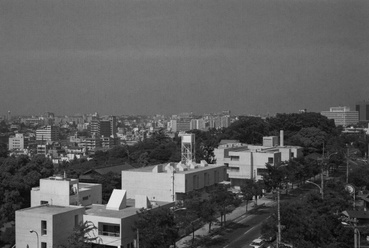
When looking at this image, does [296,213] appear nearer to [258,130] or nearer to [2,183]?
[2,183]

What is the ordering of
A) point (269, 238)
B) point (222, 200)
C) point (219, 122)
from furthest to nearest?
point (219, 122) → point (222, 200) → point (269, 238)

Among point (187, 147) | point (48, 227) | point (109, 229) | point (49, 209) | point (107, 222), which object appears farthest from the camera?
point (187, 147)

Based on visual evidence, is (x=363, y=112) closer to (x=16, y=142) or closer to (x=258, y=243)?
(x=16, y=142)

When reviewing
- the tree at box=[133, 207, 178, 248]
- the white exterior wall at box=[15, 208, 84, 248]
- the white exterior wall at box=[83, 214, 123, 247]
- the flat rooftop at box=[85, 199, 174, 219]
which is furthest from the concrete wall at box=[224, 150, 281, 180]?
the white exterior wall at box=[15, 208, 84, 248]

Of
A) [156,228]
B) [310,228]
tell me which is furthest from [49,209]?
[310,228]

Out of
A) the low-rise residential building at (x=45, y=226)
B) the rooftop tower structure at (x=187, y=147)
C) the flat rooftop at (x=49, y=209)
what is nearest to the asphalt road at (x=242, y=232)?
the rooftop tower structure at (x=187, y=147)
